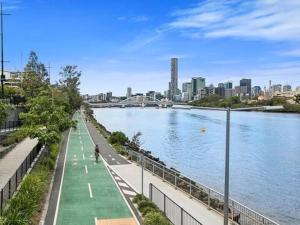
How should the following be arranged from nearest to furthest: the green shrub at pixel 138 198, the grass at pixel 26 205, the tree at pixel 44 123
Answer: the grass at pixel 26 205, the green shrub at pixel 138 198, the tree at pixel 44 123

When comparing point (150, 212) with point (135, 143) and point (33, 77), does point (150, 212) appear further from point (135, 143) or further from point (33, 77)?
point (33, 77)

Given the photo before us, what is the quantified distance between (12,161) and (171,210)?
20185 millimetres

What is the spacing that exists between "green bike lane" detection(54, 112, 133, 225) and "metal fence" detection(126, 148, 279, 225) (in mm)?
2847

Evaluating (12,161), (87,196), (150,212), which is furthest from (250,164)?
(150,212)

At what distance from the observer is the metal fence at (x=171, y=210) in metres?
17.6

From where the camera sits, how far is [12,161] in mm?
36000

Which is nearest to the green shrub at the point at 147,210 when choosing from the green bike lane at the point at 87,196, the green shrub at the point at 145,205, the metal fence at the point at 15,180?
the green shrub at the point at 145,205

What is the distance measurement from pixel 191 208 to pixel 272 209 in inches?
500

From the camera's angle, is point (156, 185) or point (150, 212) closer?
point (150, 212)

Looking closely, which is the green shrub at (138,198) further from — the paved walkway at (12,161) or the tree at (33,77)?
the tree at (33,77)

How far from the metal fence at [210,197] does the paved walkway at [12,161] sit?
8.98 meters

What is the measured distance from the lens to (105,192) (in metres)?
26.2

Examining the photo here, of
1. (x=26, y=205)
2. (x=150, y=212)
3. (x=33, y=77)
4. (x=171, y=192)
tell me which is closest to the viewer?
(x=26, y=205)

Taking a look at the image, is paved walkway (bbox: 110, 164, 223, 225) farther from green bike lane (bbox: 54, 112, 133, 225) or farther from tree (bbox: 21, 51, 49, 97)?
tree (bbox: 21, 51, 49, 97)
